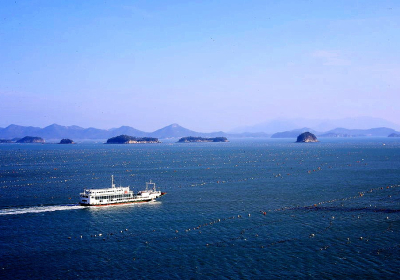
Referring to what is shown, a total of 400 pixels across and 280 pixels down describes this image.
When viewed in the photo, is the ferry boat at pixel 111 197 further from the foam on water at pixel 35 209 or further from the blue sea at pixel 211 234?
the foam on water at pixel 35 209

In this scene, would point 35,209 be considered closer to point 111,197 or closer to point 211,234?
point 111,197

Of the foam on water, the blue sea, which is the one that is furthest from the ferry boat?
the foam on water

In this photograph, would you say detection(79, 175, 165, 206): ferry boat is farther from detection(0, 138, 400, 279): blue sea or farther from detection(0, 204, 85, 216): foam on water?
detection(0, 204, 85, 216): foam on water

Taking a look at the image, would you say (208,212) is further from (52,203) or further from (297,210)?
(52,203)

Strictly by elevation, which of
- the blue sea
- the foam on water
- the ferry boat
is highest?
the ferry boat

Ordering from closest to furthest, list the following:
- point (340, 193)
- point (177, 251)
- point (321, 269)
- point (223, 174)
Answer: point (321, 269)
point (177, 251)
point (340, 193)
point (223, 174)

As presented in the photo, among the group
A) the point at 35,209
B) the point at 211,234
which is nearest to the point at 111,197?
the point at 35,209

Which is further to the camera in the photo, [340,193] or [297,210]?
[340,193]

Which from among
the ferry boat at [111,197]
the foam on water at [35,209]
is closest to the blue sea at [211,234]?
→ the foam on water at [35,209]

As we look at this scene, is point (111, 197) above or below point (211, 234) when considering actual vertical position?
above

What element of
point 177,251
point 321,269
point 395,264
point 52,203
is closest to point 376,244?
point 395,264

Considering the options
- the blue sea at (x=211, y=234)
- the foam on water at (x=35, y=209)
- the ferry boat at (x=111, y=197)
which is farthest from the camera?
the ferry boat at (x=111, y=197)
